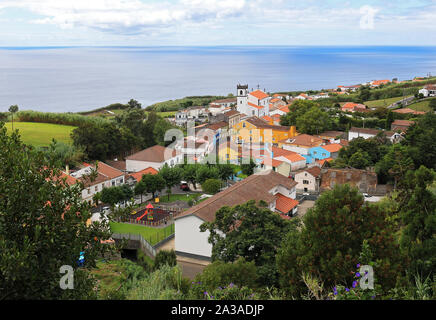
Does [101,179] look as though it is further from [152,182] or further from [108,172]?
[152,182]

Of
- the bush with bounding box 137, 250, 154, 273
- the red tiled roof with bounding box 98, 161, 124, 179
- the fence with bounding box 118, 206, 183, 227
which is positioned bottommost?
the fence with bounding box 118, 206, 183, 227

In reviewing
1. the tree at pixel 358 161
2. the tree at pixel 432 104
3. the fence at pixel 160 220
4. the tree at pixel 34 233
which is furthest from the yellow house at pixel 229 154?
the tree at pixel 432 104

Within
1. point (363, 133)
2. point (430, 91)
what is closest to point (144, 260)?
point (363, 133)

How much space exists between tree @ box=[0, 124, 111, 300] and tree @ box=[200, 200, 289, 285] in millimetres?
5850

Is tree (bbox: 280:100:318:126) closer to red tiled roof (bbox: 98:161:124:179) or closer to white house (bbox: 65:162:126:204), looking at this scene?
white house (bbox: 65:162:126:204)

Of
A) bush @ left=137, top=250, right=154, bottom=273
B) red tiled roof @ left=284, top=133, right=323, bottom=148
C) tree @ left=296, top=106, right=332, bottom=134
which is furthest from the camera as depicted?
tree @ left=296, top=106, right=332, bottom=134

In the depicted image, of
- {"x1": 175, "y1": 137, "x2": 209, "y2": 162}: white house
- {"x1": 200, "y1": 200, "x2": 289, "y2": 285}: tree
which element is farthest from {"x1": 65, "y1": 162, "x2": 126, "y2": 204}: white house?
{"x1": 200, "y1": 200, "x2": 289, "y2": 285}: tree

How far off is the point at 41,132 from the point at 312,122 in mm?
25332

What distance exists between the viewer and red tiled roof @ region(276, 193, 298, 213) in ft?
68.7

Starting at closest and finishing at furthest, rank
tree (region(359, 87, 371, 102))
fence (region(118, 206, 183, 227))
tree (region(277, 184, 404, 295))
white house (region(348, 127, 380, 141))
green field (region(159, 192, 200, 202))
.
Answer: tree (region(277, 184, 404, 295)) < fence (region(118, 206, 183, 227)) < green field (region(159, 192, 200, 202)) < white house (region(348, 127, 380, 141)) < tree (region(359, 87, 371, 102))

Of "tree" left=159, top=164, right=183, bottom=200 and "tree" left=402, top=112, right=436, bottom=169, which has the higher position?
"tree" left=402, top=112, right=436, bottom=169

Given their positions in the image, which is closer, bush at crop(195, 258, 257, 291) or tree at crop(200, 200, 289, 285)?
bush at crop(195, 258, 257, 291)

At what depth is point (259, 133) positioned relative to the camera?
125 feet
